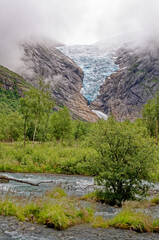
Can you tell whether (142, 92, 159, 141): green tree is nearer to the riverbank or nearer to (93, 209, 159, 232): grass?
(93, 209, 159, 232): grass

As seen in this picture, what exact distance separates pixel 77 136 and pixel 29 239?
319 feet

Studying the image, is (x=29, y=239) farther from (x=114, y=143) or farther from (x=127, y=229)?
(x=114, y=143)

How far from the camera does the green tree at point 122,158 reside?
50.4ft

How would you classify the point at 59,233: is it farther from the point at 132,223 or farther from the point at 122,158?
the point at 122,158

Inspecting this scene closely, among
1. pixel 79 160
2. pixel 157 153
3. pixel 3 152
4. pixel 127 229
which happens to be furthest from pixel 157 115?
pixel 127 229

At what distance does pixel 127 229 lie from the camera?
10672mm

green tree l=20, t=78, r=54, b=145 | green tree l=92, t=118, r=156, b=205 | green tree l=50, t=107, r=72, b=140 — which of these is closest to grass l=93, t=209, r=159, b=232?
green tree l=92, t=118, r=156, b=205

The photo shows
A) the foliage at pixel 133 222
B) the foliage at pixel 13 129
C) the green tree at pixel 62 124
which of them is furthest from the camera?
the foliage at pixel 13 129

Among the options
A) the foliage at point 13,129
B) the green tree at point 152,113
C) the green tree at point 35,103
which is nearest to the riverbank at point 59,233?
the green tree at point 35,103

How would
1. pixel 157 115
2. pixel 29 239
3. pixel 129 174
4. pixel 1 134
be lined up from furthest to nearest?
pixel 1 134, pixel 157 115, pixel 129 174, pixel 29 239

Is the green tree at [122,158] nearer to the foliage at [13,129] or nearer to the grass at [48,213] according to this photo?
the grass at [48,213]

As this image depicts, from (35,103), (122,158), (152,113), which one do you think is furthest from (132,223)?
(152,113)

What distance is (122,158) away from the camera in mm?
16281

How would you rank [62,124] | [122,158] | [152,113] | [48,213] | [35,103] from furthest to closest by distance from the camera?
[152,113], [62,124], [35,103], [122,158], [48,213]
